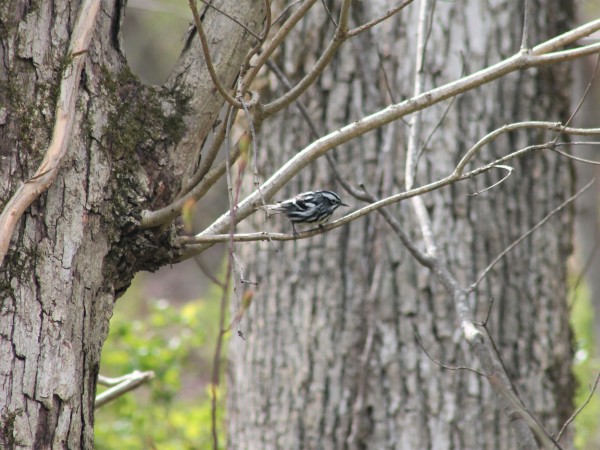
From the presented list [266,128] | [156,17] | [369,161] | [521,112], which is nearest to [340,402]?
[369,161]

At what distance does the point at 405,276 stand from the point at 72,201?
2.38 m

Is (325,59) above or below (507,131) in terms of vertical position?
above

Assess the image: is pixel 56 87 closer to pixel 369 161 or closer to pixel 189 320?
pixel 369 161

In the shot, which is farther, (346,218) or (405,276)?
(405,276)

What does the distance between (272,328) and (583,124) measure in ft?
17.0

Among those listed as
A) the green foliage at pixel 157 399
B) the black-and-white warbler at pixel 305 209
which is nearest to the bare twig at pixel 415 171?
the black-and-white warbler at pixel 305 209

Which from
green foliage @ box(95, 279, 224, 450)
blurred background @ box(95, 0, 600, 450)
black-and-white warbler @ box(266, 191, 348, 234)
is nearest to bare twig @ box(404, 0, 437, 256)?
black-and-white warbler @ box(266, 191, 348, 234)

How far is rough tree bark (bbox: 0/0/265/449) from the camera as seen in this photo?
1859 mm

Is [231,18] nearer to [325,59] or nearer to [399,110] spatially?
[325,59]

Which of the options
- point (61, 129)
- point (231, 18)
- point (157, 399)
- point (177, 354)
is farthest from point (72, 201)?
point (177, 354)

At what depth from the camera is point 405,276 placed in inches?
159

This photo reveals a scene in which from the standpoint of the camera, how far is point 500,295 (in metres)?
4.07

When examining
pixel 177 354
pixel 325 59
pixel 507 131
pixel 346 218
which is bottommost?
pixel 346 218

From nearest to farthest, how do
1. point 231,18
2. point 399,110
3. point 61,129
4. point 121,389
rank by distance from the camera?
point 61,129 → point 399,110 → point 231,18 → point 121,389
